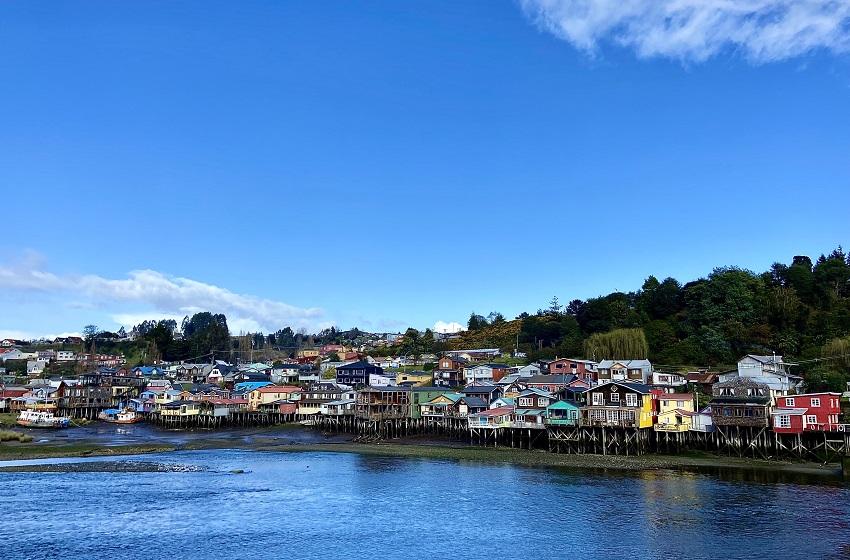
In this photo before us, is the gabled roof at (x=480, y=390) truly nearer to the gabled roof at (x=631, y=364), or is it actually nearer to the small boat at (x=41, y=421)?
the gabled roof at (x=631, y=364)

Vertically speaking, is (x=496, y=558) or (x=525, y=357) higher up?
(x=525, y=357)

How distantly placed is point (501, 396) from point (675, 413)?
22508 millimetres

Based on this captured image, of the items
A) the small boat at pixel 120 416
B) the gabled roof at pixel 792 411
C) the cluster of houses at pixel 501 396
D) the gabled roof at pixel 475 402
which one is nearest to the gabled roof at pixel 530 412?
the cluster of houses at pixel 501 396

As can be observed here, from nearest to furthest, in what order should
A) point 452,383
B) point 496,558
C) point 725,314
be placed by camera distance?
1. point 496,558
2. point 725,314
3. point 452,383

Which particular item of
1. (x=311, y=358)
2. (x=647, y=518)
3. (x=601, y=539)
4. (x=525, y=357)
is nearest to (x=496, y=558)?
(x=601, y=539)

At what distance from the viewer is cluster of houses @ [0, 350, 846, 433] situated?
55.0 metres

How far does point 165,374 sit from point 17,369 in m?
48.1

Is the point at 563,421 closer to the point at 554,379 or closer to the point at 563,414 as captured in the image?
the point at 563,414

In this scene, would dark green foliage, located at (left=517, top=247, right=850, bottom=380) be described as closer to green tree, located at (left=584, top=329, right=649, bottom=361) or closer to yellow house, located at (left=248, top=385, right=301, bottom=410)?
green tree, located at (left=584, top=329, right=649, bottom=361)

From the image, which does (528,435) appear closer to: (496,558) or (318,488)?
(318,488)

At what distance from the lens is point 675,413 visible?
5828 cm

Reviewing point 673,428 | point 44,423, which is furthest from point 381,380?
point 673,428

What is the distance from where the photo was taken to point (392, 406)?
3014 inches

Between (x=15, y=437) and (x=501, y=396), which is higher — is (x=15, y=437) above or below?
below
